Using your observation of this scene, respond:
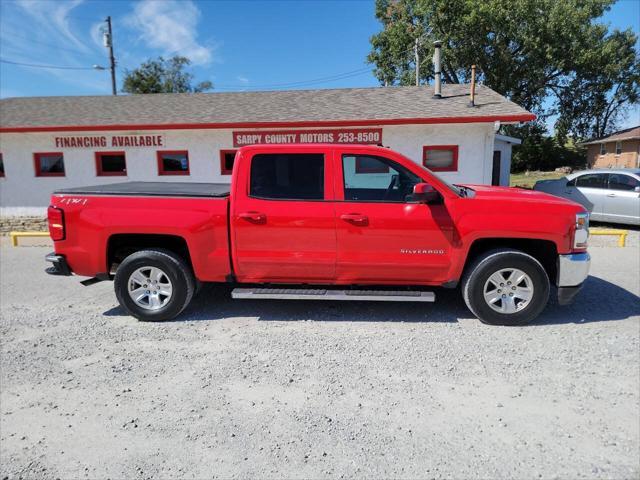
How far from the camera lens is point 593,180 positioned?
11102 mm

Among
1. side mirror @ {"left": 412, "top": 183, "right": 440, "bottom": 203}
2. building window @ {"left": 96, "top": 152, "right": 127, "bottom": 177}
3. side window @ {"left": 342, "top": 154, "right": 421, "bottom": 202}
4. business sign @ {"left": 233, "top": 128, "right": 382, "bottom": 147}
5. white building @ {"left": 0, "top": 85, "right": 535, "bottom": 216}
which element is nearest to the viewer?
side mirror @ {"left": 412, "top": 183, "right": 440, "bottom": 203}

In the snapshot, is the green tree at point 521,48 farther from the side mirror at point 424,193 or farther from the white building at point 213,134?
the side mirror at point 424,193

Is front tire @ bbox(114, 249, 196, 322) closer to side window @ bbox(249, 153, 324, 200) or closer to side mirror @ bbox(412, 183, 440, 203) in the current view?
side window @ bbox(249, 153, 324, 200)

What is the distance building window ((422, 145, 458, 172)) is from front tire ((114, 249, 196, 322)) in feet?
31.2

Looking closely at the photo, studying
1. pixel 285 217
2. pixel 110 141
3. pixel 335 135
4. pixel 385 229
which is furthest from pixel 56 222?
pixel 110 141

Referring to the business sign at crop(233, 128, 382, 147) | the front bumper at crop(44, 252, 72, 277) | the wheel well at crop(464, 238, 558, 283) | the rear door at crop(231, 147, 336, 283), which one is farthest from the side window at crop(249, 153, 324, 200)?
the business sign at crop(233, 128, 382, 147)

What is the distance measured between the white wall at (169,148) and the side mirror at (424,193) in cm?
851

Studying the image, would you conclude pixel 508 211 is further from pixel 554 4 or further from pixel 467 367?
pixel 554 4

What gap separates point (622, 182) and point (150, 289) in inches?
458

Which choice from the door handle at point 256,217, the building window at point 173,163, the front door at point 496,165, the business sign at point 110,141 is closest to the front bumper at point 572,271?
the door handle at point 256,217

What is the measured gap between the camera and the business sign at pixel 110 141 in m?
13.4

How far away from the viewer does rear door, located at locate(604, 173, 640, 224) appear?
1022 centimetres

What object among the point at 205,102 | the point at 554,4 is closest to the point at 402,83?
the point at 554,4

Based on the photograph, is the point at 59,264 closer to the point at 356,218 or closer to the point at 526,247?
the point at 356,218
